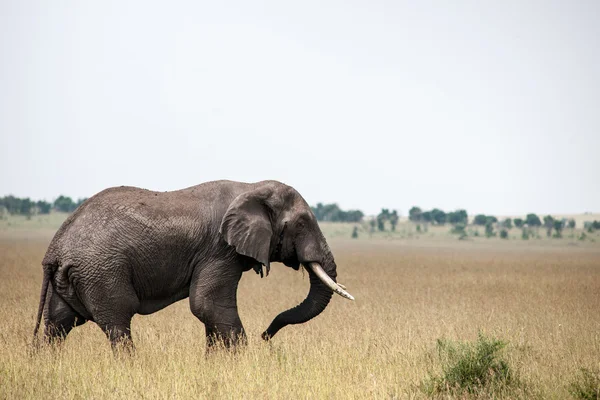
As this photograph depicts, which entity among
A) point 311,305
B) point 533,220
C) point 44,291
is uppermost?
point 533,220

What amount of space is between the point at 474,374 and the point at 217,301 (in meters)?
3.43

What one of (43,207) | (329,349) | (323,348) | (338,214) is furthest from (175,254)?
(338,214)

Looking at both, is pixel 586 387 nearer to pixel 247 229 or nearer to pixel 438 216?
pixel 247 229

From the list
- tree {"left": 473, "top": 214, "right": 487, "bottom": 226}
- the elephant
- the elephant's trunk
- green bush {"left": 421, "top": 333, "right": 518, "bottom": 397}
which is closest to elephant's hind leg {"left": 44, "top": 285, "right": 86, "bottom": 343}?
the elephant

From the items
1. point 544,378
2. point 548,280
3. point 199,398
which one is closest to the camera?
point 199,398

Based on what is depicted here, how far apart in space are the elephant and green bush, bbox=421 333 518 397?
1.68m

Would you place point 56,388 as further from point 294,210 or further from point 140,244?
point 294,210

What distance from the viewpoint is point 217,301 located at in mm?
10352

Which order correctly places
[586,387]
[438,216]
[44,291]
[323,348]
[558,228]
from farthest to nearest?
[438,216] < [558,228] < [323,348] < [44,291] < [586,387]

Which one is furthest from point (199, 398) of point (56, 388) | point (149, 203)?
point (149, 203)

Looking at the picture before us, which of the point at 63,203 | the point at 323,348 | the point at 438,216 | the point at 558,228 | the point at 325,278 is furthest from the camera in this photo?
the point at 438,216

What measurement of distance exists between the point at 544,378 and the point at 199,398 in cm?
426

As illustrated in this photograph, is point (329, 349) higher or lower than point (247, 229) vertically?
lower

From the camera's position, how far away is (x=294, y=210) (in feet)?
35.4
